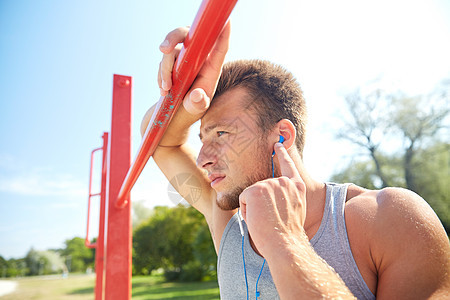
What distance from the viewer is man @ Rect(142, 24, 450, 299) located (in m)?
0.73

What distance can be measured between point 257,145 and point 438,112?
16.7 m

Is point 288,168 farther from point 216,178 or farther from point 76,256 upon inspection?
point 76,256

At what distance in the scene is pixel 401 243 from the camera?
35.9 inches

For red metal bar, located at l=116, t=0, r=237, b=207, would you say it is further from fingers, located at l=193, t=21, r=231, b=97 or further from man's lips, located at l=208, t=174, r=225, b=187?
man's lips, located at l=208, t=174, r=225, b=187

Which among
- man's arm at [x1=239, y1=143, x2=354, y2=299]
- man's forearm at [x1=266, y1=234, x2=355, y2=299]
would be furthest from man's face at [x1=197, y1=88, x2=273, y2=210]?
man's forearm at [x1=266, y1=234, x2=355, y2=299]

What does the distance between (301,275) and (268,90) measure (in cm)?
93

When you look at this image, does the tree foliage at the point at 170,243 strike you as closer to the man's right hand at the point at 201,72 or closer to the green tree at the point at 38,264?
the green tree at the point at 38,264

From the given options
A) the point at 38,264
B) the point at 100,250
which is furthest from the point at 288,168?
the point at 38,264

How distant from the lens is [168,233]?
28.1 metres

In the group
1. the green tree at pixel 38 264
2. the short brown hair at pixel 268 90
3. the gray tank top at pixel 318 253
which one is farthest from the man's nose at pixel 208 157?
the green tree at pixel 38 264

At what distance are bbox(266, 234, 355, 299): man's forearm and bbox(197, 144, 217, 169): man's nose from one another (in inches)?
25.5

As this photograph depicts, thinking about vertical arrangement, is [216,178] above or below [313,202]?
above

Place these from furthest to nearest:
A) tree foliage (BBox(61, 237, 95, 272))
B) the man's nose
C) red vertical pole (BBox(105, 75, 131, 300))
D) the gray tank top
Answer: tree foliage (BBox(61, 237, 95, 272)), red vertical pole (BBox(105, 75, 131, 300)), the man's nose, the gray tank top

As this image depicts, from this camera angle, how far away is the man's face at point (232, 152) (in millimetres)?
1291
